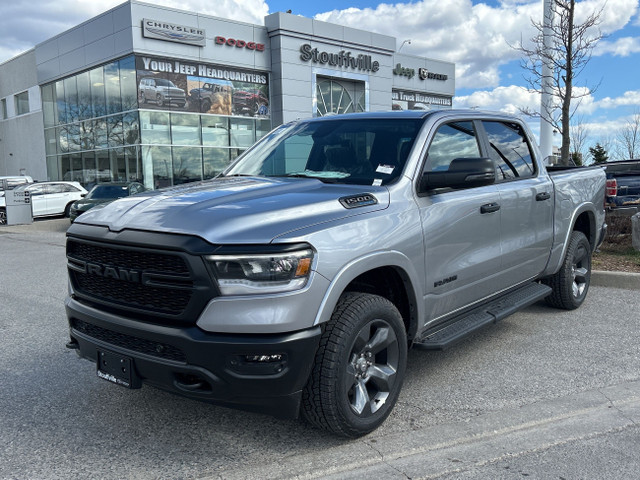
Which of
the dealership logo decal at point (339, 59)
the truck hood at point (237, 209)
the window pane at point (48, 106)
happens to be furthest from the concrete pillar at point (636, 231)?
the window pane at point (48, 106)

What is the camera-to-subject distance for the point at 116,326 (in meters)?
3.09

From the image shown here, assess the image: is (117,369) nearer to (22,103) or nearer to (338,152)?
(338,152)

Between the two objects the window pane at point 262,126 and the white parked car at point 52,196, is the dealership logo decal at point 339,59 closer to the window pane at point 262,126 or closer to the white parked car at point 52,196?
the window pane at point 262,126

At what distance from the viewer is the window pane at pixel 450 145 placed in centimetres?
406

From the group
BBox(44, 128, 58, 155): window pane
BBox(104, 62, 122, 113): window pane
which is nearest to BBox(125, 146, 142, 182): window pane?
BBox(104, 62, 122, 113): window pane

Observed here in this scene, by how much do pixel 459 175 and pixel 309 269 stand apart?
1366 millimetres

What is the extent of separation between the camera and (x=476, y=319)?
4211 millimetres

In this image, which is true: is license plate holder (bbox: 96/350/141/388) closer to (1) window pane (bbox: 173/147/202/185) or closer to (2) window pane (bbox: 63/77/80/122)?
(1) window pane (bbox: 173/147/202/185)

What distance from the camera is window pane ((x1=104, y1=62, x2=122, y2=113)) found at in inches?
1021

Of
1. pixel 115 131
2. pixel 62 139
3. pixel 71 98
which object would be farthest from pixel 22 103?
pixel 115 131

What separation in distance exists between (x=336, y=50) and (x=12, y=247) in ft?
69.8

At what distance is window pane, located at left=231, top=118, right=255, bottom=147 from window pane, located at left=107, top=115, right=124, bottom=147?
206 inches

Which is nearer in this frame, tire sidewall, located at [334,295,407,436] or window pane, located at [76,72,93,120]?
tire sidewall, located at [334,295,407,436]

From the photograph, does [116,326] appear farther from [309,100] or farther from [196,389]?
[309,100]
